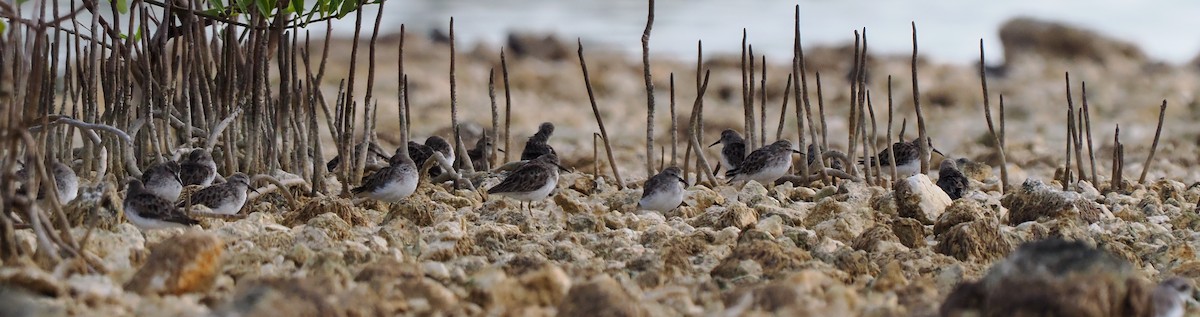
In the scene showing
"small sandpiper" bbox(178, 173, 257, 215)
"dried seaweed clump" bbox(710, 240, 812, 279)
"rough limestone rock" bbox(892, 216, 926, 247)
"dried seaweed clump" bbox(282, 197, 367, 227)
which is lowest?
"rough limestone rock" bbox(892, 216, 926, 247)

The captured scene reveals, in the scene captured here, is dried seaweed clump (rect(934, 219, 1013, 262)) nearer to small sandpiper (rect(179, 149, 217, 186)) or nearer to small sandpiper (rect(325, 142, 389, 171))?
small sandpiper (rect(325, 142, 389, 171))

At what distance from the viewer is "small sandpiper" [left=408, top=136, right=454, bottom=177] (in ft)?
33.2

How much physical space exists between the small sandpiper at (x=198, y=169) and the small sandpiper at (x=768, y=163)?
336 centimetres

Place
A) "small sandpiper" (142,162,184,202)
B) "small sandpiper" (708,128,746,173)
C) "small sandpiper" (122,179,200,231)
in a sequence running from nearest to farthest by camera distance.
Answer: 1. "small sandpiper" (122,179,200,231)
2. "small sandpiper" (142,162,184,202)
3. "small sandpiper" (708,128,746,173)

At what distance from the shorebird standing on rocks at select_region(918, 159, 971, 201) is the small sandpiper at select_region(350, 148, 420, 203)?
3.44 m

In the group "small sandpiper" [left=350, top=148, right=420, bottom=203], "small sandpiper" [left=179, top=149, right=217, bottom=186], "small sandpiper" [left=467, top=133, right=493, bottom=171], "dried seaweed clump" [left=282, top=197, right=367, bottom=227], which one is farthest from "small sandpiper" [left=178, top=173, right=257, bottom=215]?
"small sandpiper" [left=467, top=133, right=493, bottom=171]

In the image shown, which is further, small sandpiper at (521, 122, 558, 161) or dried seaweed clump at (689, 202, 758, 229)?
small sandpiper at (521, 122, 558, 161)

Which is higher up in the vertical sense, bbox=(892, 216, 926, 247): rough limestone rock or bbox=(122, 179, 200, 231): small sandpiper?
bbox=(122, 179, 200, 231): small sandpiper

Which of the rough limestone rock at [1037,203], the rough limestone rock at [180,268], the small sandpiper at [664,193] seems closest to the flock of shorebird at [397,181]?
the small sandpiper at [664,193]

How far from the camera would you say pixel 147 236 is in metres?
7.26

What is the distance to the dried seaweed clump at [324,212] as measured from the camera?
7.83 metres

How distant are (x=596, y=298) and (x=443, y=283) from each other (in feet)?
3.53

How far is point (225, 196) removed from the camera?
7.89 metres

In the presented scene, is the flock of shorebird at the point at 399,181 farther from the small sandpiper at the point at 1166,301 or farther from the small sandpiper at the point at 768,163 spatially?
the small sandpiper at the point at 1166,301
